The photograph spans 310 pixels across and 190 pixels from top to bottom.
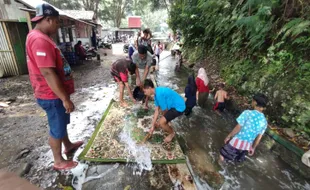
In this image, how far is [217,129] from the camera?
396 cm

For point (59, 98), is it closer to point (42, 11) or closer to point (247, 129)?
point (42, 11)

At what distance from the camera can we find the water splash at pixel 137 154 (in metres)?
2.59

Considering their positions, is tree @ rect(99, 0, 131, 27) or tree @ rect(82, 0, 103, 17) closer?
tree @ rect(82, 0, 103, 17)

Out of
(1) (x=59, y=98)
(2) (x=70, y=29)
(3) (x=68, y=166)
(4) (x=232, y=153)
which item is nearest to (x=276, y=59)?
(4) (x=232, y=153)

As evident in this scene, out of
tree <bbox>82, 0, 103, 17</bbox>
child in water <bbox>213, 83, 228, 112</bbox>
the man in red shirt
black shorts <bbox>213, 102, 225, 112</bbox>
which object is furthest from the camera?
tree <bbox>82, 0, 103, 17</bbox>

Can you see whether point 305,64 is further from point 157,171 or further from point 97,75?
point 97,75

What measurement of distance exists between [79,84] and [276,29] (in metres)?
7.01

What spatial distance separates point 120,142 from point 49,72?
1846 millimetres

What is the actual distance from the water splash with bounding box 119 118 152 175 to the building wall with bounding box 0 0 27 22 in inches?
290

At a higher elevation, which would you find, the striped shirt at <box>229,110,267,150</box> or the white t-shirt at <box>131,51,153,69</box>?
the white t-shirt at <box>131,51,153,69</box>

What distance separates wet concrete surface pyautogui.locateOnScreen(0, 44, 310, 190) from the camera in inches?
94.1

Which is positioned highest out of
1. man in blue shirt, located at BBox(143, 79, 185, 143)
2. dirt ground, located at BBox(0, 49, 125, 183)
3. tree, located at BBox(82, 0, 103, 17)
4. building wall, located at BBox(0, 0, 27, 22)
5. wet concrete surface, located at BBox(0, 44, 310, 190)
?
tree, located at BBox(82, 0, 103, 17)

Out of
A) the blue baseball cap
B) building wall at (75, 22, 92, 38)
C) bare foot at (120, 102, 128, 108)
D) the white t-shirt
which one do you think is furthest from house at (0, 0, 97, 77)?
building wall at (75, 22, 92, 38)

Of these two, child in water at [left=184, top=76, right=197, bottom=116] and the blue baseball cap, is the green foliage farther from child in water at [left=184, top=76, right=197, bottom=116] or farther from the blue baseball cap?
the blue baseball cap
